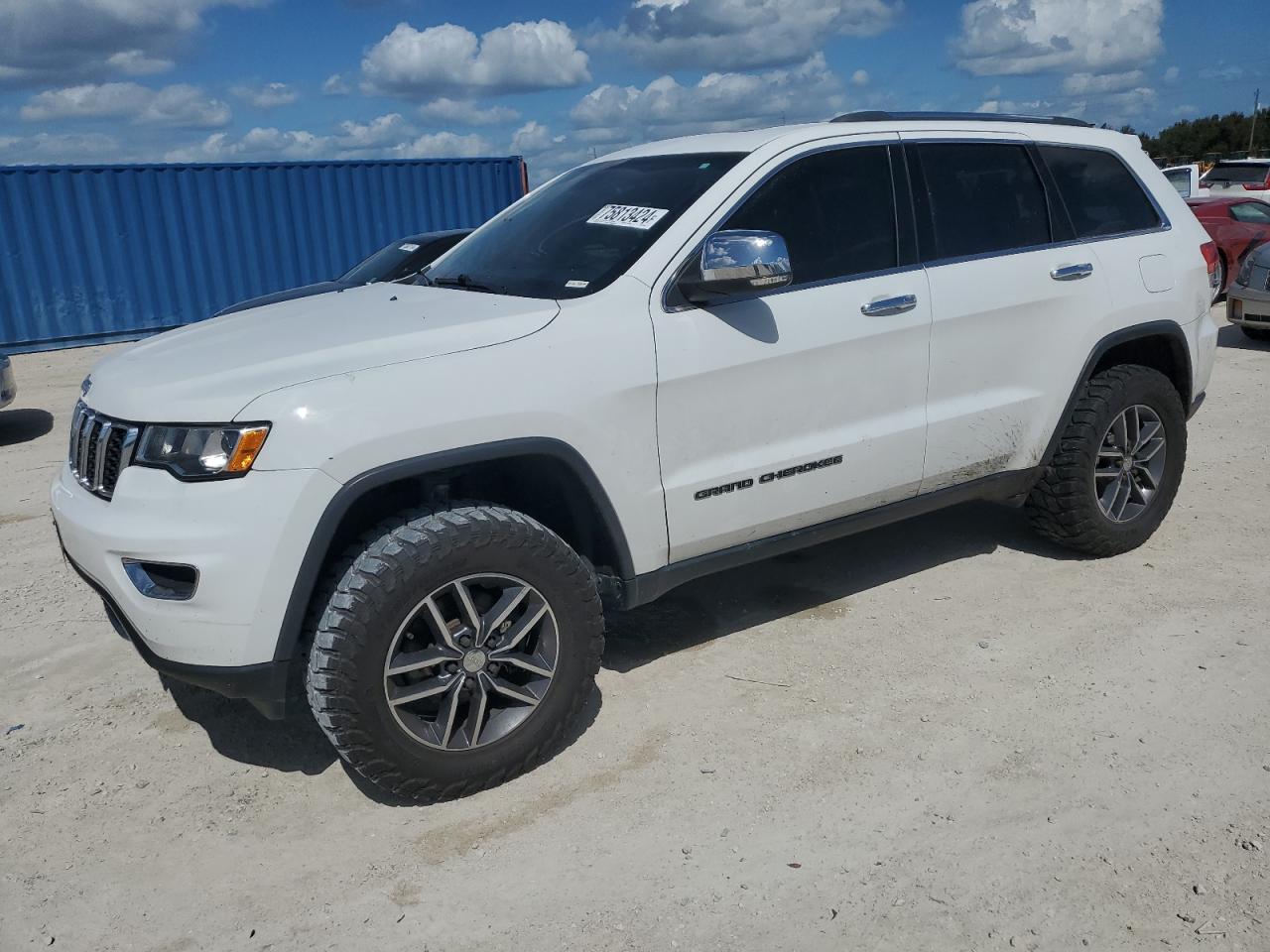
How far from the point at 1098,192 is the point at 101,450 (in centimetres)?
396

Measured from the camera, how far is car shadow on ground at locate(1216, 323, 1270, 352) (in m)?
10.5

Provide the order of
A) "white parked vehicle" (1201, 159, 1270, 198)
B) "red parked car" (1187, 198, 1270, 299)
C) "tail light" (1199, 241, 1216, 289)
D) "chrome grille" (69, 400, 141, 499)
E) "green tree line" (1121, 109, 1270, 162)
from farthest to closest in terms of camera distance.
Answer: "green tree line" (1121, 109, 1270, 162), "white parked vehicle" (1201, 159, 1270, 198), "red parked car" (1187, 198, 1270, 299), "tail light" (1199, 241, 1216, 289), "chrome grille" (69, 400, 141, 499)

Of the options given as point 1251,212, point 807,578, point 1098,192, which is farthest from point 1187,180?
point 807,578

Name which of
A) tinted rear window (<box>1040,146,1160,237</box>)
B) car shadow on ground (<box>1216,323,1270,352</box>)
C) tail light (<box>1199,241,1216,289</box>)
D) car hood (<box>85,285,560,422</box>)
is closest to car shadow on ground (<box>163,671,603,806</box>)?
car hood (<box>85,285,560,422</box>)

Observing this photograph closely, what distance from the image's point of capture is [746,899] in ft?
8.81

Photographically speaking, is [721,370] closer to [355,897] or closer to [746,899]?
[746,899]

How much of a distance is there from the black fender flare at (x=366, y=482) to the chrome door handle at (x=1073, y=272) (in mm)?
2262

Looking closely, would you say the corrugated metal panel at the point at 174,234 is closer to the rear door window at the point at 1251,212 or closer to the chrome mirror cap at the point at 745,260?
the rear door window at the point at 1251,212

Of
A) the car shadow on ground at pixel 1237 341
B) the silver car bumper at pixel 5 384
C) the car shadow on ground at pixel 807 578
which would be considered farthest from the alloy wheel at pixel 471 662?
the car shadow on ground at pixel 1237 341

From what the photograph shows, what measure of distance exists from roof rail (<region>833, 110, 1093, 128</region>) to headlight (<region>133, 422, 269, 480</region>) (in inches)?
99.6

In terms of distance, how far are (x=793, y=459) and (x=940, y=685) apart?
0.96m

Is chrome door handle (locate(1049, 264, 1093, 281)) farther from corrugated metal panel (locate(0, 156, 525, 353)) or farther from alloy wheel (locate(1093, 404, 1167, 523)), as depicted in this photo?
corrugated metal panel (locate(0, 156, 525, 353))

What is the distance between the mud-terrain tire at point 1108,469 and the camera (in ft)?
14.6

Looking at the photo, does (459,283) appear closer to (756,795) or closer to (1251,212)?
(756,795)
